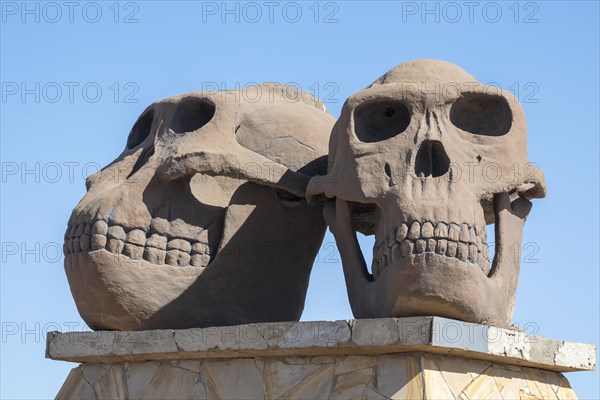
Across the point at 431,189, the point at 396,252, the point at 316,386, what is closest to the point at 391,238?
the point at 396,252

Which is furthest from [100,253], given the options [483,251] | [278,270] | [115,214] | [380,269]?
[483,251]

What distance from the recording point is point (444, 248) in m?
5.99

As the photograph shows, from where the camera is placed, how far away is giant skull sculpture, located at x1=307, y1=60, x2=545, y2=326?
6016 millimetres

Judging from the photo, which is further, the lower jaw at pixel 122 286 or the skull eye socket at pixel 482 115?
the lower jaw at pixel 122 286

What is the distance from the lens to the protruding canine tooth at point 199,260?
6.99 meters

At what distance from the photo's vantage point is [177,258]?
22.8ft

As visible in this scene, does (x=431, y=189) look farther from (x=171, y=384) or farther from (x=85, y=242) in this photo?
(x=85, y=242)

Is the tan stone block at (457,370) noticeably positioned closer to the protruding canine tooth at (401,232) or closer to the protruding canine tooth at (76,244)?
the protruding canine tooth at (401,232)

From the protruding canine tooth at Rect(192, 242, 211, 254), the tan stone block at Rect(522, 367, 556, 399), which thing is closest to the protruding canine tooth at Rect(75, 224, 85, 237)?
the protruding canine tooth at Rect(192, 242, 211, 254)

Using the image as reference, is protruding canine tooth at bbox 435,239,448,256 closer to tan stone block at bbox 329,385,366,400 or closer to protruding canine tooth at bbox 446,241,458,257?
protruding canine tooth at bbox 446,241,458,257

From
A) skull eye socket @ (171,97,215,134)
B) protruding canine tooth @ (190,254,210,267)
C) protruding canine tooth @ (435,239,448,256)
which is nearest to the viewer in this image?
protruding canine tooth @ (435,239,448,256)

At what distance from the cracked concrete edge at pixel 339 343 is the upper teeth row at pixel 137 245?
1.52 feet

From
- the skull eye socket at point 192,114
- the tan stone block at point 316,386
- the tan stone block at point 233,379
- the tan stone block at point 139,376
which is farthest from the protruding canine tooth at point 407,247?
the skull eye socket at point 192,114

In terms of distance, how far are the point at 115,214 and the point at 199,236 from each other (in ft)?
1.65
